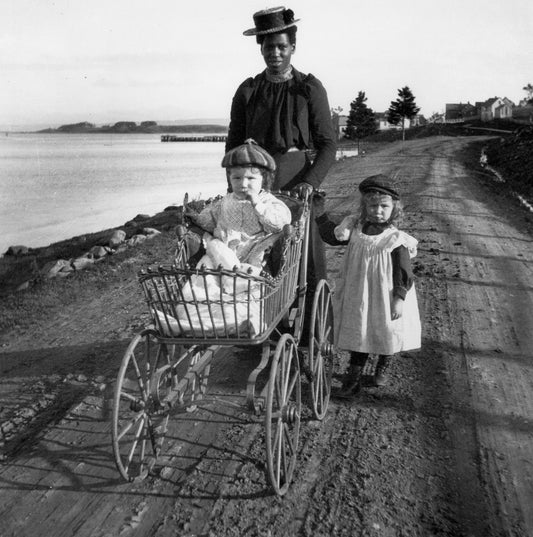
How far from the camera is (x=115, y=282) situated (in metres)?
8.48

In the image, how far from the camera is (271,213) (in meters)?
4.19

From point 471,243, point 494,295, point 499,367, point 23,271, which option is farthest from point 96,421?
point 23,271

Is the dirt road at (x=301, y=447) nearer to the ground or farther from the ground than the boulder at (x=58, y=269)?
farther from the ground

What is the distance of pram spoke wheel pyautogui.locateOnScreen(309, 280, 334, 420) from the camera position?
4195 millimetres

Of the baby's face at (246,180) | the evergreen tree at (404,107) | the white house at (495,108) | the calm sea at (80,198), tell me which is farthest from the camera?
the white house at (495,108)

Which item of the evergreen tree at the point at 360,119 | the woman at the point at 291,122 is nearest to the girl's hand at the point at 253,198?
the woman at the point at 291,122

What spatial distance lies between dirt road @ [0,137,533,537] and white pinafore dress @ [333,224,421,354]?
1.40 ft

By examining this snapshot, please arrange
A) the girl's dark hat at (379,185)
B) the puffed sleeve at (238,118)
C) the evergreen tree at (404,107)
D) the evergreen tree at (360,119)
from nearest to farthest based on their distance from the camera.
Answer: the girl's dark hat at (379,185), the puffed sleeve at (238,118), the evergreen tree at (360,119), the evergreen tree at (404,107)

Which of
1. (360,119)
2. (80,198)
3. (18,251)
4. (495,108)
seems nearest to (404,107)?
(360,119)

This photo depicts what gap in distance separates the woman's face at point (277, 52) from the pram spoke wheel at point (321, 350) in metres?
1.64

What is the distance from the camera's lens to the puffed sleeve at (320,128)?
15.5ft

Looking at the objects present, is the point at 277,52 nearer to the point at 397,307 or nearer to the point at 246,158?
the point at 246,158

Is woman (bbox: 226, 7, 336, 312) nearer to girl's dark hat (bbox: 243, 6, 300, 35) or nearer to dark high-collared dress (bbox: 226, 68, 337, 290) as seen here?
dark high-collared dress (bbox: 226, 68, 337, 290)

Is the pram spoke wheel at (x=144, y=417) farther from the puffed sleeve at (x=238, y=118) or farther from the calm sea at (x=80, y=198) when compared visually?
the calm sea at (x=80, y=198)
